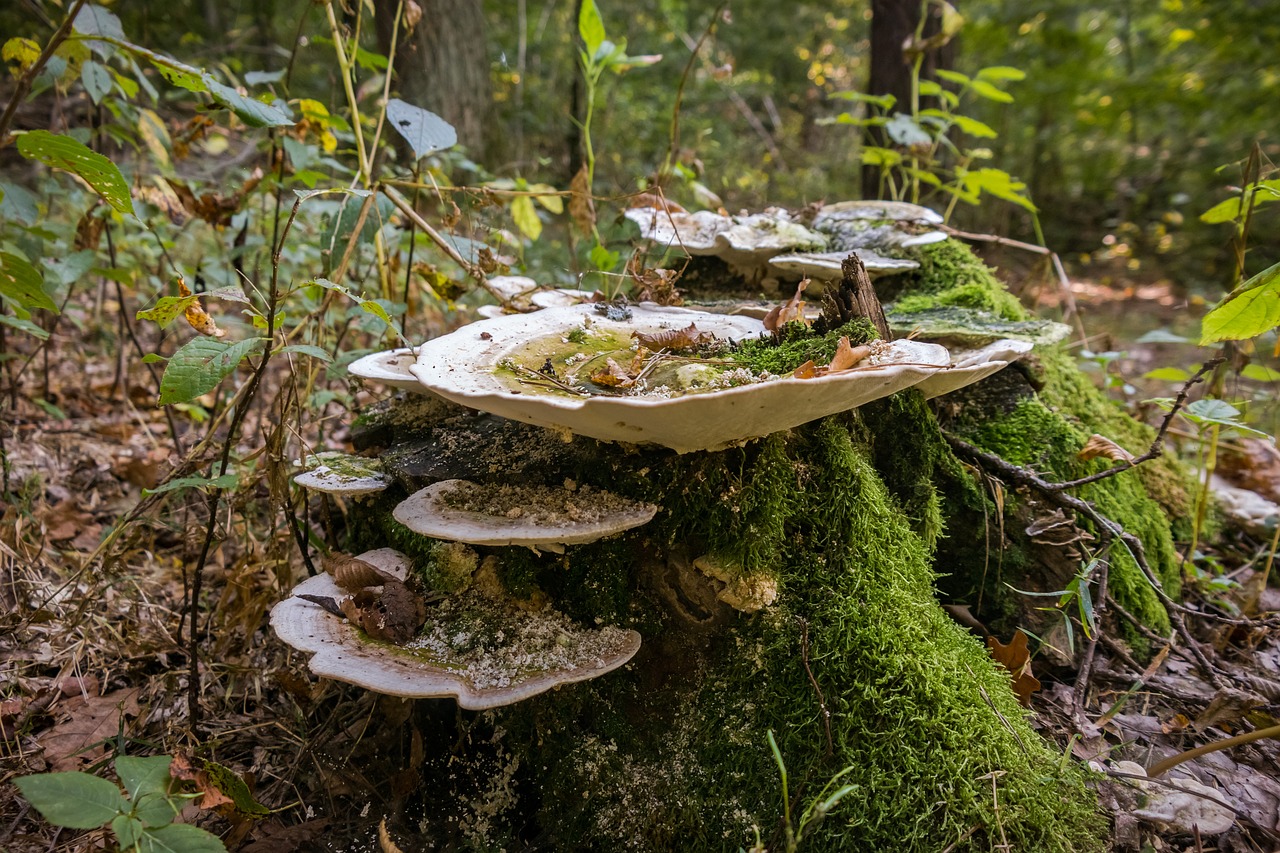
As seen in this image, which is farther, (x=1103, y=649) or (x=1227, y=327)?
(x=1103, y=649)

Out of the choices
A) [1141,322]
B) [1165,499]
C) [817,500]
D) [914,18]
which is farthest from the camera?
[1141,322]

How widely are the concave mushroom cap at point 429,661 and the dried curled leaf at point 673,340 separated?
86cm

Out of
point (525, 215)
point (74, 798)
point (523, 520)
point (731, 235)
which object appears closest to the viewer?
point (74, 798)

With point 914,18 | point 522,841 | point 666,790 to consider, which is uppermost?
point 914,18

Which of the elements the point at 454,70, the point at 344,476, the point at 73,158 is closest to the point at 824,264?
the point at 344,476

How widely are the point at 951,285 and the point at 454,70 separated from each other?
5453 millimetres

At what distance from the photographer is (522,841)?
1949 mm

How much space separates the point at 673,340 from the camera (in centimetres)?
207

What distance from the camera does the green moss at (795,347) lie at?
1931 mm

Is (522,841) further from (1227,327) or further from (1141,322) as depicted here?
(1141,322)

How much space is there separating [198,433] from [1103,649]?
14.7 ft

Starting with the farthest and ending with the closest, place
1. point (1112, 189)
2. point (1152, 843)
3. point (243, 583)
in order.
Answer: point (1112, 189)
point (243, 583)
point (1152, 843)

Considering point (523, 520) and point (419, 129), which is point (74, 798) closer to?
point (523, 520)

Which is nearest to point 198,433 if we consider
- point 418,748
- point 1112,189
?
point 418,748
